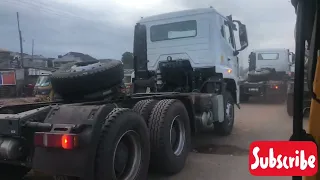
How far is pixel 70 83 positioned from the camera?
14.6ft

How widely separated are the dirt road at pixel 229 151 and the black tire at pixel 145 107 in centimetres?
93

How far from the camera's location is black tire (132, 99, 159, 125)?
4.66 meters

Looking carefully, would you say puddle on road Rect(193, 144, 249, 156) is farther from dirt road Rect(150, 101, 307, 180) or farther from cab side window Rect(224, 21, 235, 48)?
cab side window Rect(224, 21, 235, 48)

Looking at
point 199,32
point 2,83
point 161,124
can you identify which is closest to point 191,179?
point 161,124

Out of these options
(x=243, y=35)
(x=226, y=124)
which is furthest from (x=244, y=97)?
(x=226, y=124)

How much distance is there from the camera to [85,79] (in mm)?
4426

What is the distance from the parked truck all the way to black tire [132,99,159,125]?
37.3 feet

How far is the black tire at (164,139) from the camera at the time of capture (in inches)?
176

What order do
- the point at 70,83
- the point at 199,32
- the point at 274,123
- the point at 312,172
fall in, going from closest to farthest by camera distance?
1. the point at 312,172
2. the point at 70,83
3. the point at 199,32
4. the point at 274,123

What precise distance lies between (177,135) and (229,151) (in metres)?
1.51

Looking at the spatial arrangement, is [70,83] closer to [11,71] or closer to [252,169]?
[252,169]

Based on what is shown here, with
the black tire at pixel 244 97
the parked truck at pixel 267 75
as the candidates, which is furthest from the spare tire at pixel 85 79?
the black tire at pixel 244 97

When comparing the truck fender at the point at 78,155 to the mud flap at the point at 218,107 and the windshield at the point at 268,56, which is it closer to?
the mud flap at the point at 218,107

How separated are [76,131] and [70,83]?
1.69 metres
